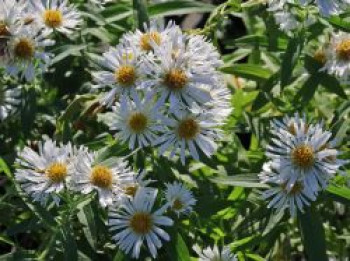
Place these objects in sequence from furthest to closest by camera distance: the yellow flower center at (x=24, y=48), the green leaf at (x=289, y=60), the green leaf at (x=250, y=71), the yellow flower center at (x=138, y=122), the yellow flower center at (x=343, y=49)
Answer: the green leaf at (x=250, y=71)
the yellow flower center at (x=343, y=49)
the green leaf at (x=289, y=60)
the yellow flower center at (x=24, y=48)
the yellow flower center at (x=138, y=122)

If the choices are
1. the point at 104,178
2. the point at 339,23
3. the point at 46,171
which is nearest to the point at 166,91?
the point at 104,178

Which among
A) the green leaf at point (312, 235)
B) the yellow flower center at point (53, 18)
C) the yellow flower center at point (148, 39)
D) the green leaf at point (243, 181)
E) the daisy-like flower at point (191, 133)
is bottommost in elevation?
the green leaf at point (312, 235)

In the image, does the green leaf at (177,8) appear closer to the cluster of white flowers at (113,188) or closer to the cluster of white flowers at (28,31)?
the cluster of white flowers at (28,31)

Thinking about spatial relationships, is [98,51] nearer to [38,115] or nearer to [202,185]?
[38,115]

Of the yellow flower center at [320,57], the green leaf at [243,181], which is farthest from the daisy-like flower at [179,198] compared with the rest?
the yellow flower center at [320,57]

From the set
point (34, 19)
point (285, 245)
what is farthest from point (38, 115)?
point (285, 245)

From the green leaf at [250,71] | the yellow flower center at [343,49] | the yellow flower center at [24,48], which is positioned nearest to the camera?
the yellow flower center at [24,48]

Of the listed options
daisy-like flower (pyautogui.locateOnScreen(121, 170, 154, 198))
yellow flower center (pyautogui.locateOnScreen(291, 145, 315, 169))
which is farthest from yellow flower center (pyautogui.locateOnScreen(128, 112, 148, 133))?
yellow flower center (pyautogui.locateOnScreen(291, 145, 315, 169))
